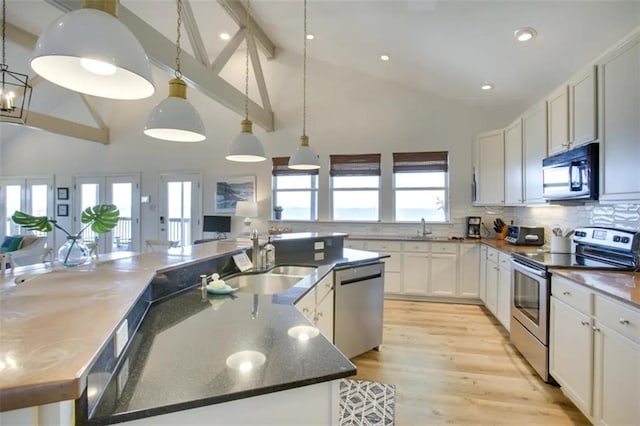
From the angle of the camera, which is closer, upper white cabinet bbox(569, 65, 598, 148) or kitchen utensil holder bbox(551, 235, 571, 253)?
upper white cabinet bbox(569, 65, 598, 148)

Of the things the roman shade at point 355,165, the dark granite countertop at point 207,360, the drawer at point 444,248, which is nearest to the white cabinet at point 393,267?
the drawer at point 444,248

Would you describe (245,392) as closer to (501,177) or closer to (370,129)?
(501,177)

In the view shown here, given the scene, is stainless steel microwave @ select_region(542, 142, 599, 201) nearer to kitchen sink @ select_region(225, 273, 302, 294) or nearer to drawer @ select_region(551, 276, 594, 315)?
drawer @ select_region(551, 276, 594, 315)

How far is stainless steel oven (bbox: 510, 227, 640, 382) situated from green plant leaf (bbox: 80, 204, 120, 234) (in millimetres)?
2909

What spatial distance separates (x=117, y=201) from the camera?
662cm

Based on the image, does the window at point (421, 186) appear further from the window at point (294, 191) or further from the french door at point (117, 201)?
the french door at point (117, 201)

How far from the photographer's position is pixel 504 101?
4.53 m

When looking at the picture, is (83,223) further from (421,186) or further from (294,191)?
(421,186)

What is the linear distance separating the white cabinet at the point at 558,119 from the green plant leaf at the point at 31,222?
3.74 meters

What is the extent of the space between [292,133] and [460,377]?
14.6 ft

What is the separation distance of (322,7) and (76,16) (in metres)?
3.13

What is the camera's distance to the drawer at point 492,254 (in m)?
3.71

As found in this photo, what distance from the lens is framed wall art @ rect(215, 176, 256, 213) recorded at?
582cm

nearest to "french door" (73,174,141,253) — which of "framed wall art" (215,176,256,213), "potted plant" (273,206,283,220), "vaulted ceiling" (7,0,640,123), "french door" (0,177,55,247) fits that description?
"french door" (0,177,55,247)
